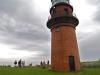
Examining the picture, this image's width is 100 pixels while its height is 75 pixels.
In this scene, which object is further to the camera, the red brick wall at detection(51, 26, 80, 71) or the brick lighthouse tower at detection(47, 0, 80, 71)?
the brick lighthouse tower at detection(47, 0, 80, 71)

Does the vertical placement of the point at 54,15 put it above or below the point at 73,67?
above

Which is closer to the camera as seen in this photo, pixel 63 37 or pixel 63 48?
pixel 63 48

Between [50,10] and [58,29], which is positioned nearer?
[58,29]

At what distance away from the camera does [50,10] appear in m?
26.1

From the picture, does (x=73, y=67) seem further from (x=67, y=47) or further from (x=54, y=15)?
(x=54, y=15)

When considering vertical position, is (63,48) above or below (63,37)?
below

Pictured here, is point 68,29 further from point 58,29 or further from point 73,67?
point 73,67

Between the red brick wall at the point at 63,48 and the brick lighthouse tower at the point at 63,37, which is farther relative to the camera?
the brick lighthouse tower at the point at 63,37

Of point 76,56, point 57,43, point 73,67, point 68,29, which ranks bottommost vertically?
point 73,67

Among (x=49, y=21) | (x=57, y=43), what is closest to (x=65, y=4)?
(x=49, y=21)

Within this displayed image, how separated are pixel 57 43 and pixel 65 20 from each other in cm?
354

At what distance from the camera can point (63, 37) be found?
2400cm

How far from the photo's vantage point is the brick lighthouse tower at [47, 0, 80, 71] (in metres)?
23.3

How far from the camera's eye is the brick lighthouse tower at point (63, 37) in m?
23.3
